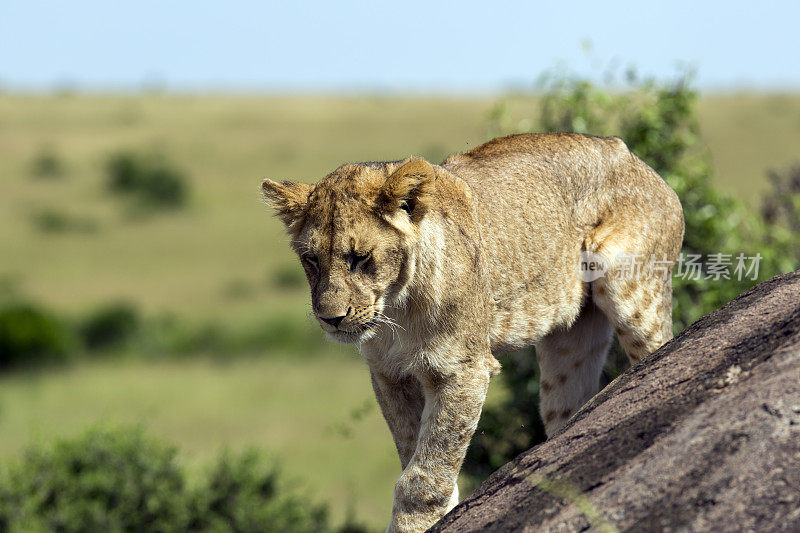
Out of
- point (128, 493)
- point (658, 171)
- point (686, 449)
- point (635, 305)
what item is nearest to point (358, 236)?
point (686, 449)

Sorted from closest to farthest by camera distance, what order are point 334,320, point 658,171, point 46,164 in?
point 334,320 → point 658,171 → point 46,164

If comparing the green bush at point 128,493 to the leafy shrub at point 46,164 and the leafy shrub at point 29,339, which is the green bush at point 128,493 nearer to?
the leafy shrub at point 29,339

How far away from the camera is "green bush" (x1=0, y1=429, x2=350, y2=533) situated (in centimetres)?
1276

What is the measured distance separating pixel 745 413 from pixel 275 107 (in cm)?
6909

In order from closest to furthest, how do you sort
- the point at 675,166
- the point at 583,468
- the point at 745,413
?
the point at 745,413
the point at 583,468
the point at 675,166

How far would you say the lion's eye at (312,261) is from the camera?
541 cm

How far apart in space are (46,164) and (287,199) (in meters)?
53.8

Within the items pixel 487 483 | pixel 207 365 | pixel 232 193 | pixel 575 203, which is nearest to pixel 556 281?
pixel 575 203

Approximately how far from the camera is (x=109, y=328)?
39750 mm

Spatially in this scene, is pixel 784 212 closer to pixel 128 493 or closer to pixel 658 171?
pixel 658 171

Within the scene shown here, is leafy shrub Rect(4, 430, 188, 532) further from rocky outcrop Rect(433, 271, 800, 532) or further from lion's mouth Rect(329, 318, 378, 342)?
rocky outcrop Rect(433, 271, 800, 532)

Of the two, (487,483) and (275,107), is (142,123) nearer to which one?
(275,107)

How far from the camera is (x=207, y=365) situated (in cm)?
3900

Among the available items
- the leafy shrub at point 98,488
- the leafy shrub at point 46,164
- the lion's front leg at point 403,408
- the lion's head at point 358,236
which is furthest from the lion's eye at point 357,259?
the leafy shrub at point 46,164
